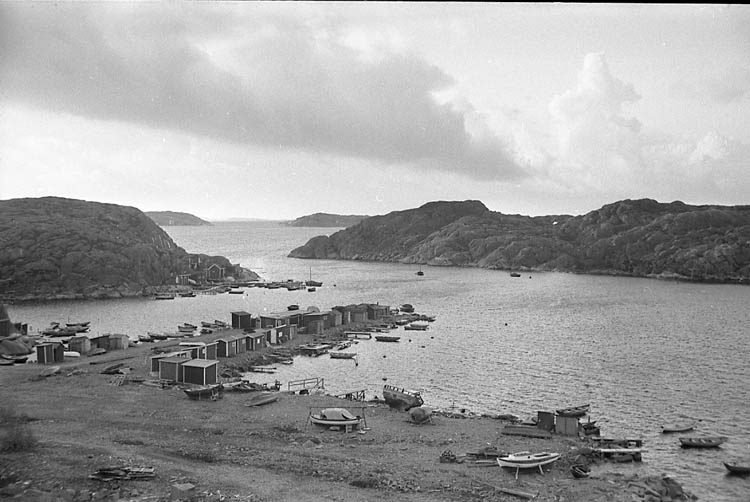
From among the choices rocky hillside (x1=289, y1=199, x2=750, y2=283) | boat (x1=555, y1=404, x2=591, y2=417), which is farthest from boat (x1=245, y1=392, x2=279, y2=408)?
rocky hillside (x1=289, y1=199, x2=750, y2=283)

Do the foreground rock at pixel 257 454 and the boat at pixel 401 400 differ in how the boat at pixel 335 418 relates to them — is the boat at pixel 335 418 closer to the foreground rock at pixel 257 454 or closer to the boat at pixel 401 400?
the foreground rock at pixel 257 454

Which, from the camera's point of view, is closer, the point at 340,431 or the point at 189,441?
the point at 189,441

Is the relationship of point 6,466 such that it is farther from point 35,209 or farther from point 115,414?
point 35,209

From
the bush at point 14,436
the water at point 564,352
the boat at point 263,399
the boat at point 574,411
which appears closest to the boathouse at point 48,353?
the water at point 564,352

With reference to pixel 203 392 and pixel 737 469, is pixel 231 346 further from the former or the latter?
pixel 737 469

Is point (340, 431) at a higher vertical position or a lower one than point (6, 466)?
lower

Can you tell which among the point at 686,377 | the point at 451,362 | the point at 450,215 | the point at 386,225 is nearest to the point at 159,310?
the point at 451,362

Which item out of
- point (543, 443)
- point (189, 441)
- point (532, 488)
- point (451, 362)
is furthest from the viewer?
point (451, 362)
